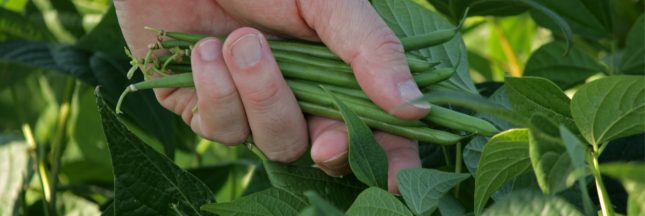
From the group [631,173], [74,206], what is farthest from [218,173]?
[631,173]

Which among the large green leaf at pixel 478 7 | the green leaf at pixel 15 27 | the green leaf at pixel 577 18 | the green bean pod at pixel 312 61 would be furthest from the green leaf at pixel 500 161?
the green leaf at pixel 15 27

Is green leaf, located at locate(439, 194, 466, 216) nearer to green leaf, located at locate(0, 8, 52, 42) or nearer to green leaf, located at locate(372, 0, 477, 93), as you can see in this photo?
green leaf, located at locate(372, 0, 477, 93)

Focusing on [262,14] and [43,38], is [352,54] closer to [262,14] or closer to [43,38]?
[262,14]

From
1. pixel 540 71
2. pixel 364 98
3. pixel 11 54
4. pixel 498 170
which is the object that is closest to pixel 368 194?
pixel 498 170

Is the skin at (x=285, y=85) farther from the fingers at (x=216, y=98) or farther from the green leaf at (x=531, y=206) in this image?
the green leaf at (x=531, y=206)

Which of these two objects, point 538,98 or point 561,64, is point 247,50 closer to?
point 538,98

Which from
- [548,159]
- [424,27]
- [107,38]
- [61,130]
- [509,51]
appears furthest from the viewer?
[509,51]

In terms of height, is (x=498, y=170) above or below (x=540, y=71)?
above
